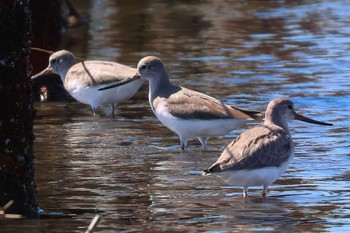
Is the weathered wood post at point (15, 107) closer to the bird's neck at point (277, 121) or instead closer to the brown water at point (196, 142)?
the brown water at point (196, 142)

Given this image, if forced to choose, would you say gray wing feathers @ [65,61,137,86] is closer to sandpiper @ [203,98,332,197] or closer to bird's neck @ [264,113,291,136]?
bird's neck @ [264,113,291,136]

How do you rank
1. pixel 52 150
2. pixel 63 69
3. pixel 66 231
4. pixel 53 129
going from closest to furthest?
pixel 66 231
pixel 52 150
pixel 53 129
pixel 63 69

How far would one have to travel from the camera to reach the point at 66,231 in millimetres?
8383

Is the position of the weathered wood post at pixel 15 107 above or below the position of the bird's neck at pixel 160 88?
above

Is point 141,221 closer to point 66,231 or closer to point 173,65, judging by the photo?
point 66,231

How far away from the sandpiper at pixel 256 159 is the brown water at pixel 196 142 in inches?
7.6

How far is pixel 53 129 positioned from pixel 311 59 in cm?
647

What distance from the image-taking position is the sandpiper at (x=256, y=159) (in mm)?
9586

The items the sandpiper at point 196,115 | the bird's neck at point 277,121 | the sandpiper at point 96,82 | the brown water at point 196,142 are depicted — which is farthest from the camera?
the sandpiper at point 96,82

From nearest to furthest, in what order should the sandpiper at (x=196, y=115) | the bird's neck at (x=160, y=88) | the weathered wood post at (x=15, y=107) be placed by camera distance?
1. the weathered wood post at (x=15, y=107)
2. the sandpiper at (x=196, y=115)
3. the bird's neck at (x=160, y=88)

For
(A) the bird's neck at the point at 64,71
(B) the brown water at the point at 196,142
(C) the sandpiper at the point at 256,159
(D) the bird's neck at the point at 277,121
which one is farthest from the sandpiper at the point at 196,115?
(A) the bird's neck at the point at 64,71

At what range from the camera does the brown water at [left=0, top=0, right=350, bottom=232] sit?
9008mm

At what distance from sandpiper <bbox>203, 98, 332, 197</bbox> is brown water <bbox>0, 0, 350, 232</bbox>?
0.63ft

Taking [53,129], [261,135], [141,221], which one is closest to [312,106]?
[53,129]
